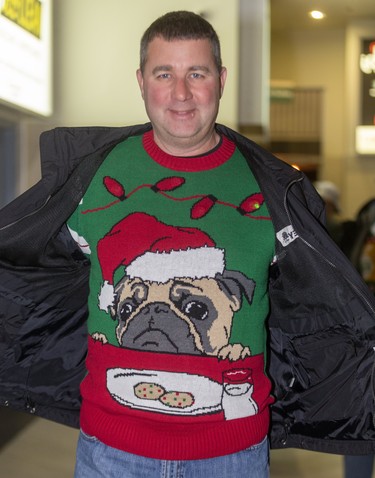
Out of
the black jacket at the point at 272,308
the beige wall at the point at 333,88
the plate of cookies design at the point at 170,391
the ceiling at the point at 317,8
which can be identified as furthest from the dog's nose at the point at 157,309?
the beige wall at the point at 333,88

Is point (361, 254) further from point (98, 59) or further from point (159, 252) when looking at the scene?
point (159, 252)

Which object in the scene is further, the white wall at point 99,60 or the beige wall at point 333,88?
the beige wall at point 333,88

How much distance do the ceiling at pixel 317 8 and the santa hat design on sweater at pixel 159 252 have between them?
1140 cm

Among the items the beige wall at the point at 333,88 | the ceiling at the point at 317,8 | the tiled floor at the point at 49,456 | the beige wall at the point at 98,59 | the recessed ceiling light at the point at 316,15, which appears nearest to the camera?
the tiled floor at the point at 49,456

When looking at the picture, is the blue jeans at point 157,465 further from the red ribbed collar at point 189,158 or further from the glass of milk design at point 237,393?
the red ribbed collar at point 189,158

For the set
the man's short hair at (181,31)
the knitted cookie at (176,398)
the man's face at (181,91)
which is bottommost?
the knitted cookie at (176,398)

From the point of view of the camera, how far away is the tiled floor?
4270mm

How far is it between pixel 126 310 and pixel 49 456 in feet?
9.36

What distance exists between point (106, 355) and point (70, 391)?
381mm

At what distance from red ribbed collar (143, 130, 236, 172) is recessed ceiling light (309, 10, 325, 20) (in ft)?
40.0

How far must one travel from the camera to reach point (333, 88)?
1475cm

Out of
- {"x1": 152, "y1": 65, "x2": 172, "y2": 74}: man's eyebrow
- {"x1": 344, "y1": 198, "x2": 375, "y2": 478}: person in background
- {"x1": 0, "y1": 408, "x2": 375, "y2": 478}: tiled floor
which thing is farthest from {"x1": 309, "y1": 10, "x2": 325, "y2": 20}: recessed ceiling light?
{"x1": 152, "y1": 65, "x2": 172, "y2": 74}: man's eyebrow

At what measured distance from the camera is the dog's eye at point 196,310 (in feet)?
6.08

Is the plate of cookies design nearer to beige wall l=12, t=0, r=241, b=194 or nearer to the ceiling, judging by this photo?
beige wall l=12, t=0, r=241, b=194
